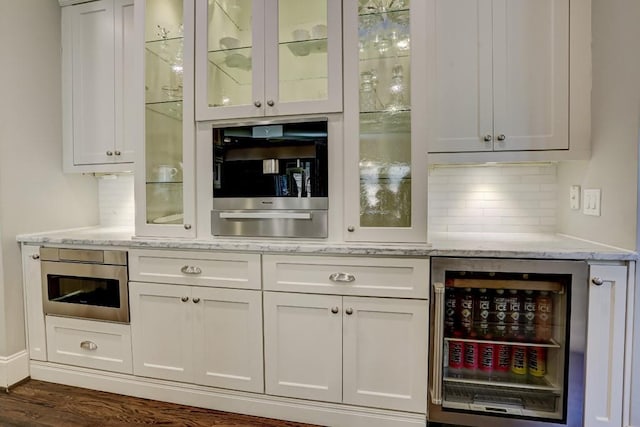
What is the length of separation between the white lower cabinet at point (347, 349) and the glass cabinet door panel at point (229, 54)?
1.11 metres

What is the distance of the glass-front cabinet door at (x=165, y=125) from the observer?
6.18 ft

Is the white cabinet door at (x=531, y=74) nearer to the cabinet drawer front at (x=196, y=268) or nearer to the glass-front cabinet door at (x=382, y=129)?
the glass-front cabinet door at (x=382, y=129)

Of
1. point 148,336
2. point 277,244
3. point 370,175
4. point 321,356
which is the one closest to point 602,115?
point 370,175

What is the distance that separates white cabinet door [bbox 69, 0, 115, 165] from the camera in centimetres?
230

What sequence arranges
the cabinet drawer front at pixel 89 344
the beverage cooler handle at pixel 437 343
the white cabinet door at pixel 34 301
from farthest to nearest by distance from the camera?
the white cabinet door at pixel 34 301, the cabinet drawer front at pixel 89 344, the beverage cooler handle at pixel 437 343

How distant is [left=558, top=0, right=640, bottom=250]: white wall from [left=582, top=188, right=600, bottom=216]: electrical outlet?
0.03 m

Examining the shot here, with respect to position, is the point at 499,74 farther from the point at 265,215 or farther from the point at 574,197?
the point at 265,215

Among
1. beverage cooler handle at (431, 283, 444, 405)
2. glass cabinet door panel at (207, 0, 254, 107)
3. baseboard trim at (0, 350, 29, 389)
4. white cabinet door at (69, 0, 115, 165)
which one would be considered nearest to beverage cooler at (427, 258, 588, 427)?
beverage cooler handle at (431, 283, 444, 405)

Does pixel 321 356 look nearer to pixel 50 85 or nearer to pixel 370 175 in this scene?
pixel 370 175

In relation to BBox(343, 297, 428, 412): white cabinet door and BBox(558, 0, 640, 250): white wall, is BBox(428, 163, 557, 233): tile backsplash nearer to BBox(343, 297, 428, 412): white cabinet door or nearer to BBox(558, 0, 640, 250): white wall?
BBox(558, 0, 640, 250): white wall

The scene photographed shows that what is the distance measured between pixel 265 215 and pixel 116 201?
5.21ft

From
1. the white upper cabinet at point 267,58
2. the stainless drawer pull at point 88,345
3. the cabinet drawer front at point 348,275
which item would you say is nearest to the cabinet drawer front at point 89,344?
the stainless drawer pull at point 88,345

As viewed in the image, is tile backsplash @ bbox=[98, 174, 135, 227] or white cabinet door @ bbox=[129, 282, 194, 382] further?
tile backsplash @ bbox=[98, 174, 135, 227]

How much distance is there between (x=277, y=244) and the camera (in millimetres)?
1731
